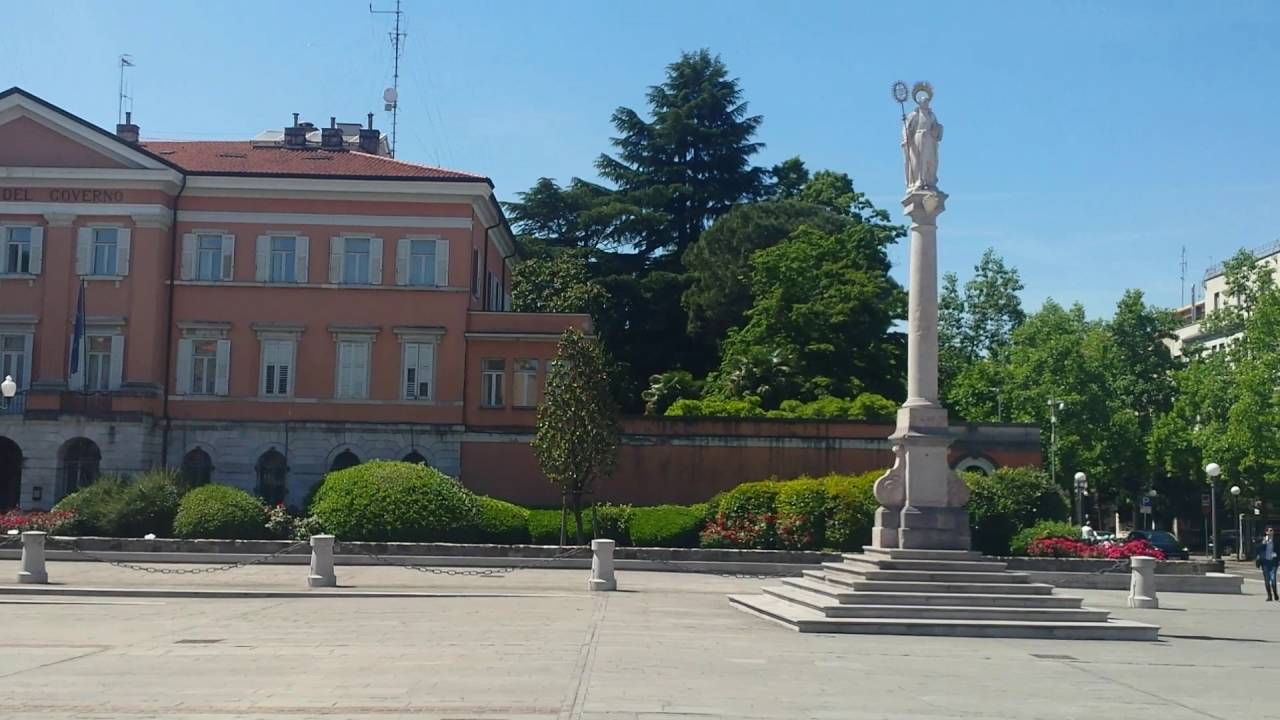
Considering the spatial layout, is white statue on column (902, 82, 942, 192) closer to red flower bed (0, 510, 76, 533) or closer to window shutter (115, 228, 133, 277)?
red flower bed (0, 510, 76, 533)

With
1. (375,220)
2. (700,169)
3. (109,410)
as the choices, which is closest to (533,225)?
(700,169)

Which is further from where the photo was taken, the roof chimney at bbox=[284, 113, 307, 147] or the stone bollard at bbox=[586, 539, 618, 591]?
the roof chimney at bbox=[284, 113, 307, 147]

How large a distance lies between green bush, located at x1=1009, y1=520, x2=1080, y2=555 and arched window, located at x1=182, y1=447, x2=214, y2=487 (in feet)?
82.0

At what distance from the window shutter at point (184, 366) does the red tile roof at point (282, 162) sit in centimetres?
558

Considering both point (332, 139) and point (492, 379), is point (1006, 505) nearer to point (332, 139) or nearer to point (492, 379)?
point (492, 379)

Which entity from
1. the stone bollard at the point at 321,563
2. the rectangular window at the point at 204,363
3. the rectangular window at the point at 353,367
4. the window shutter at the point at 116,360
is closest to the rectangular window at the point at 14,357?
the window shutter at the point at 116,360

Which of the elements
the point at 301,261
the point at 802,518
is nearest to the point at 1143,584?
the point at 802,518

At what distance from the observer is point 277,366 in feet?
152

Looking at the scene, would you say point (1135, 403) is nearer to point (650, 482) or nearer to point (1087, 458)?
point (1087, 458)

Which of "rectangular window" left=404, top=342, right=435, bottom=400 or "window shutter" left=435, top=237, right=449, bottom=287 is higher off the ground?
"window shutter" left=435, top=237, right=449, bottom=287

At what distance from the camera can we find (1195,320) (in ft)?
318

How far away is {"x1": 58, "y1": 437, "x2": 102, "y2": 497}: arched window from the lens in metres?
44.3

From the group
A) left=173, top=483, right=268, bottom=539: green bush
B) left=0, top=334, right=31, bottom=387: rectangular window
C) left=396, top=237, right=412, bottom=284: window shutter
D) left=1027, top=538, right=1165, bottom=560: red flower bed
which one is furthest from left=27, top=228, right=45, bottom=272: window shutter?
left=1027, top=538, right=1165, bottom=560: red flower bed

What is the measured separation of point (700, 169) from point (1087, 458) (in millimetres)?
24093
